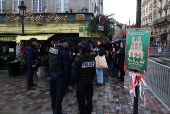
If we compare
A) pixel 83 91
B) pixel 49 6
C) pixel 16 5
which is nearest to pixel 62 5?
pixel 49 6

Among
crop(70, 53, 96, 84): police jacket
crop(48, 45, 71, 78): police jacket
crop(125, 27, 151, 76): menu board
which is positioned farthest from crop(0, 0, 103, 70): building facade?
crop(125, 27, 151, 76): menu board

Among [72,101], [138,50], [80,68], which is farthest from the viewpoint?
[72,101]

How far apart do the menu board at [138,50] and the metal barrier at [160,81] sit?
1.40m

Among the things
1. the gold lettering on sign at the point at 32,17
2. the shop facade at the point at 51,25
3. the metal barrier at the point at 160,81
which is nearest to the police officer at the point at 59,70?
the metal barrier at the point at 160,81

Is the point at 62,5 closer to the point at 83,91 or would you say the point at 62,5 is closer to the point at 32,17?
the point at 32,17

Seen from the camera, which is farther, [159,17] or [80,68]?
[159,17]

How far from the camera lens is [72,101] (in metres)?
4.93

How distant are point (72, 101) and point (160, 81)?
109 inches

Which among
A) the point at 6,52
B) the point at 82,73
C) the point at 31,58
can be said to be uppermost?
the point at 6,52

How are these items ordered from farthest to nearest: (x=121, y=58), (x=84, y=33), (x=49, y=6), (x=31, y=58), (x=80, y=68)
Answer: (x=49, y=6) < (x=84, y=33) < (x=121, y=58) < (x=31, y=58) < (x=80, y=68)

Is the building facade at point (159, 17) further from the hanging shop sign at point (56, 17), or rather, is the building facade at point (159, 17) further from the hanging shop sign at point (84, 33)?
the hanging shop sign at point (84, 33)

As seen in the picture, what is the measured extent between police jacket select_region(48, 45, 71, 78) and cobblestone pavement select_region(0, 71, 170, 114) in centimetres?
121

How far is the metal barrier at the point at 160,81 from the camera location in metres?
4.19

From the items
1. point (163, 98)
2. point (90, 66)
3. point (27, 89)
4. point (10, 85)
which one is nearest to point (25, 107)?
point (27, 89)
